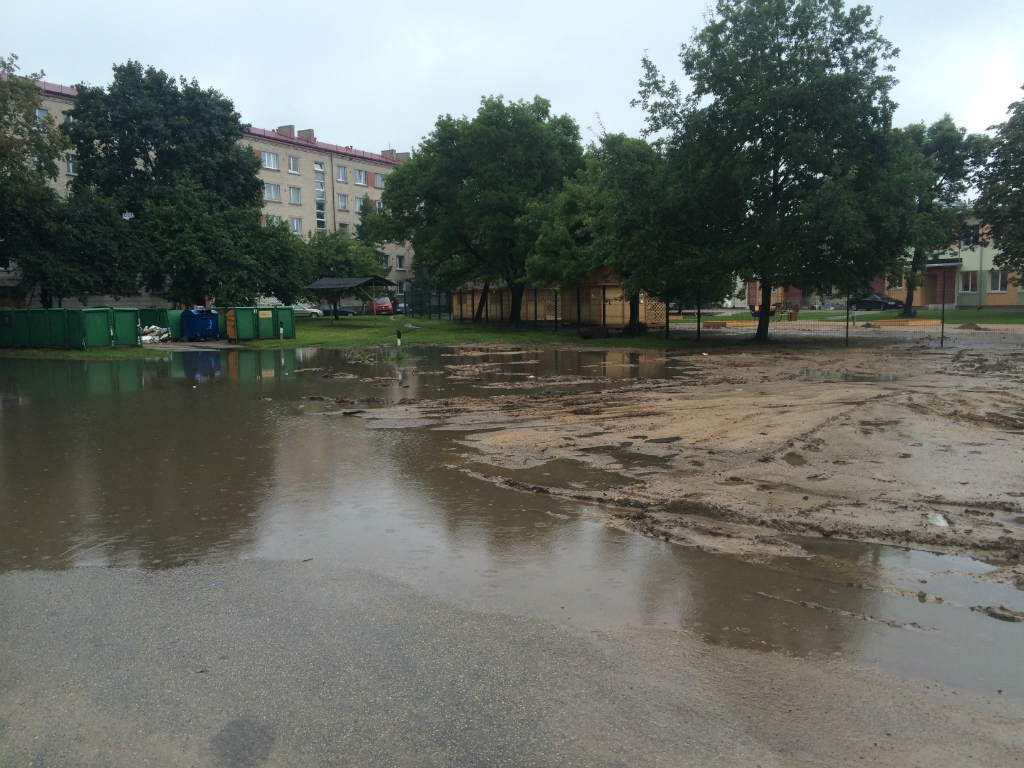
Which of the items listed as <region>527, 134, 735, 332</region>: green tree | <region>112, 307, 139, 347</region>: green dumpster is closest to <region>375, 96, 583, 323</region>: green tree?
<region>527, 134, 735, 332</region>: green tree

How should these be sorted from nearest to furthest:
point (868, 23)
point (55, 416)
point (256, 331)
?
point (55, 416)
point (868, 23)
point (256, 331)

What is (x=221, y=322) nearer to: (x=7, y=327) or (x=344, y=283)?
(x=7, y=327)

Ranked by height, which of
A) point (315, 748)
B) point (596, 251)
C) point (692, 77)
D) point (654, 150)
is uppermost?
point (692, 77)

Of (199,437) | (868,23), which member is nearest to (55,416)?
(199,437)

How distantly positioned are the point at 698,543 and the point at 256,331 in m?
33.8

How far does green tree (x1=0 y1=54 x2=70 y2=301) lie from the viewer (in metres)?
30.9

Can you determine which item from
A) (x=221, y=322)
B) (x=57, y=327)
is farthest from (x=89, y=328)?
(x=221, y=322)

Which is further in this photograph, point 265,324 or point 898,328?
point 898,328

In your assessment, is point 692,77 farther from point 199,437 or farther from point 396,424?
point 199,437

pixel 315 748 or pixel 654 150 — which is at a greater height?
pixel 654 150

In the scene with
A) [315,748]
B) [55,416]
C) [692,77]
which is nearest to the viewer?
[315,748]

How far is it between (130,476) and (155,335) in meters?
27.9

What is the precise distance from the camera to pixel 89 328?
3150cm

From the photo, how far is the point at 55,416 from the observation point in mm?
14602
